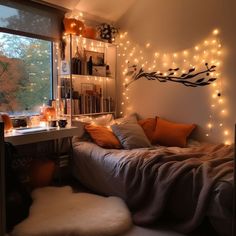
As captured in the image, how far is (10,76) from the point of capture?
305cm

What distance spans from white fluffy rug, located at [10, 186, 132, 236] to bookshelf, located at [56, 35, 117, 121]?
110cm

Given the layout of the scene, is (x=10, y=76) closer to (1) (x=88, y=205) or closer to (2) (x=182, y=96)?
(1) (x=88, y=205)

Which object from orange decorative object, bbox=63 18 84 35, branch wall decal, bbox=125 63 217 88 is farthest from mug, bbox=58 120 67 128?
branch wall decal, bbox=125 63 217 88

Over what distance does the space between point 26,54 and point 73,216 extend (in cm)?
199

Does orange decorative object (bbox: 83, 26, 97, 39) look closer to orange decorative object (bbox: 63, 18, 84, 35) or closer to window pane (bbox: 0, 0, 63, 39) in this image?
orange decorative object (bbox: 63, 18, 84, 35)

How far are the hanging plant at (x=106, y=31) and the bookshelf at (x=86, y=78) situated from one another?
10 cm

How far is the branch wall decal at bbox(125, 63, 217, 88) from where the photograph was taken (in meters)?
3.20

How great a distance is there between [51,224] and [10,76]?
177cm

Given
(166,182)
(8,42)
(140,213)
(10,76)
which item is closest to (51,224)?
(140,213)

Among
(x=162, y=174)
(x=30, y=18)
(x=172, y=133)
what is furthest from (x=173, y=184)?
(x=30, y=18)

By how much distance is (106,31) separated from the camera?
12.5 ft

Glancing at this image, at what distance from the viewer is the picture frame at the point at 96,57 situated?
3708 mm

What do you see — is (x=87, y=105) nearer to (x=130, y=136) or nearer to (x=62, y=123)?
(x=62, y=123)

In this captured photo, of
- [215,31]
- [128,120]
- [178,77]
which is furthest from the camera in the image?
[128,120]
